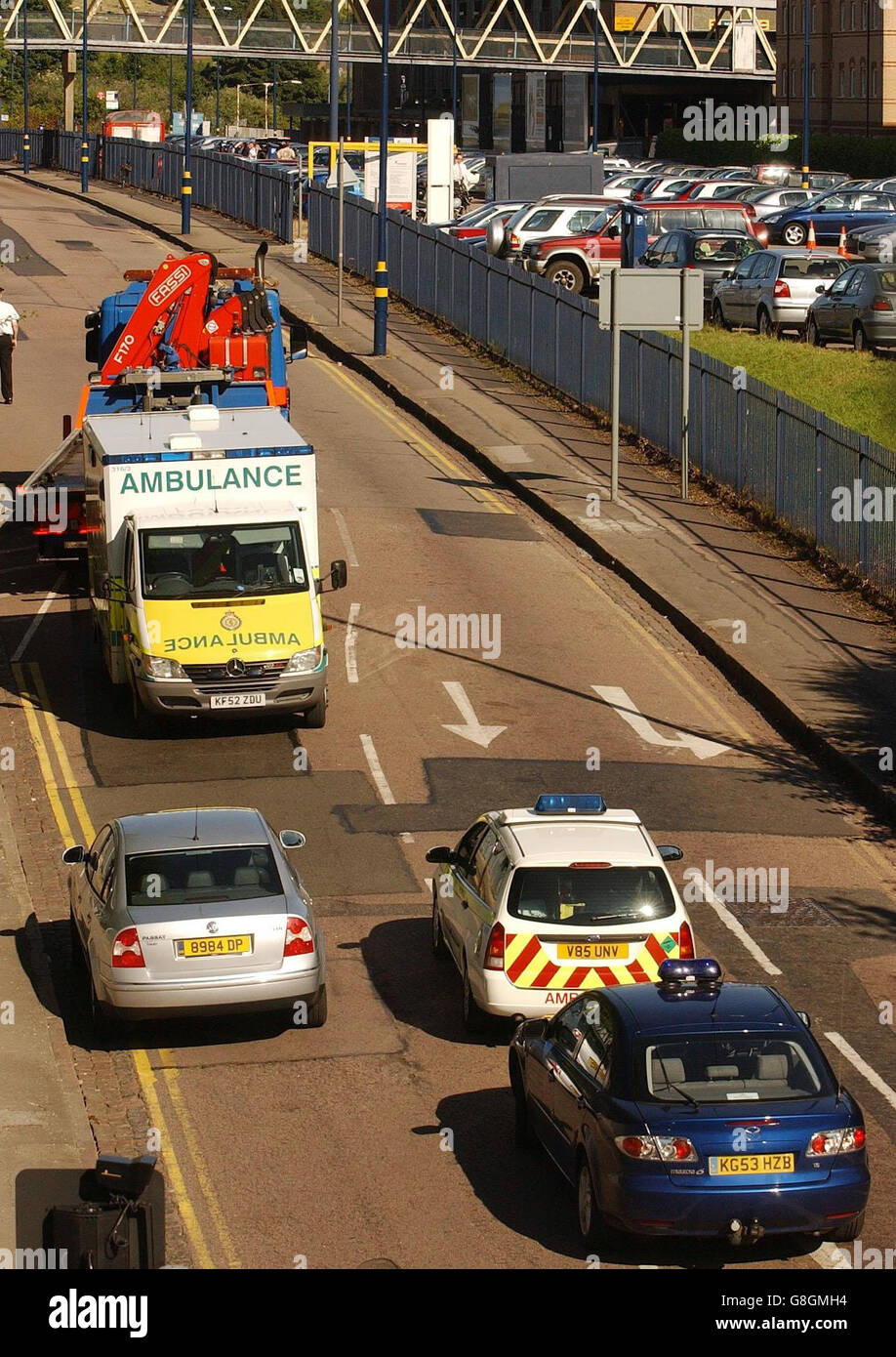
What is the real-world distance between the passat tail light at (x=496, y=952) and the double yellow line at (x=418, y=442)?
17.6 metres

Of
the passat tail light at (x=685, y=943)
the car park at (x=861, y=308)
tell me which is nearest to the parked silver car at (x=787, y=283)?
the car park at (x=861, y=308)

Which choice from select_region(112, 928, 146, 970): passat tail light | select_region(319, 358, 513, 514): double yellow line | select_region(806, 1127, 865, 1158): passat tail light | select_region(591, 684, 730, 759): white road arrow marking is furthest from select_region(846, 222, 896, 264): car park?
select_region(806, 1127, 865, 1158): passat tail light

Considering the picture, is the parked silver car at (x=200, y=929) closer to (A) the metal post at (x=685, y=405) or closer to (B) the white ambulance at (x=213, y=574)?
(B) the white ambulance at (x=213, y=574)

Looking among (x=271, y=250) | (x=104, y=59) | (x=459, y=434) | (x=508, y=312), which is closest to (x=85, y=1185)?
(x=459, y=434)

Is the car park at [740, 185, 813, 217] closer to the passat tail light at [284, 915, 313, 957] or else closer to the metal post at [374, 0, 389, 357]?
the metal post at [374, 0, 389, 357]

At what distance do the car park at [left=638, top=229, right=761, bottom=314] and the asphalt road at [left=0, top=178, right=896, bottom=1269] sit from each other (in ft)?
36.8

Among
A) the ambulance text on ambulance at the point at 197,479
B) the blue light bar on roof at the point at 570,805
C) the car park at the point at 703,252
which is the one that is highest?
the car park at the point at 703,252

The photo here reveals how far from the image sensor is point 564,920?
14227mm

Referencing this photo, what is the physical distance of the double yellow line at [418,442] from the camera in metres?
32.0

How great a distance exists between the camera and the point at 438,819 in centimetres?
1933

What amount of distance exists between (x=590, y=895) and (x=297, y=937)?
210 cm

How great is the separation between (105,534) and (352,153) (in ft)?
157

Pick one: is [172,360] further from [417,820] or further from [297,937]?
[297,937]

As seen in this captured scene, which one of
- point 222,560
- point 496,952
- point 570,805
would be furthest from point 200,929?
point 222,560
